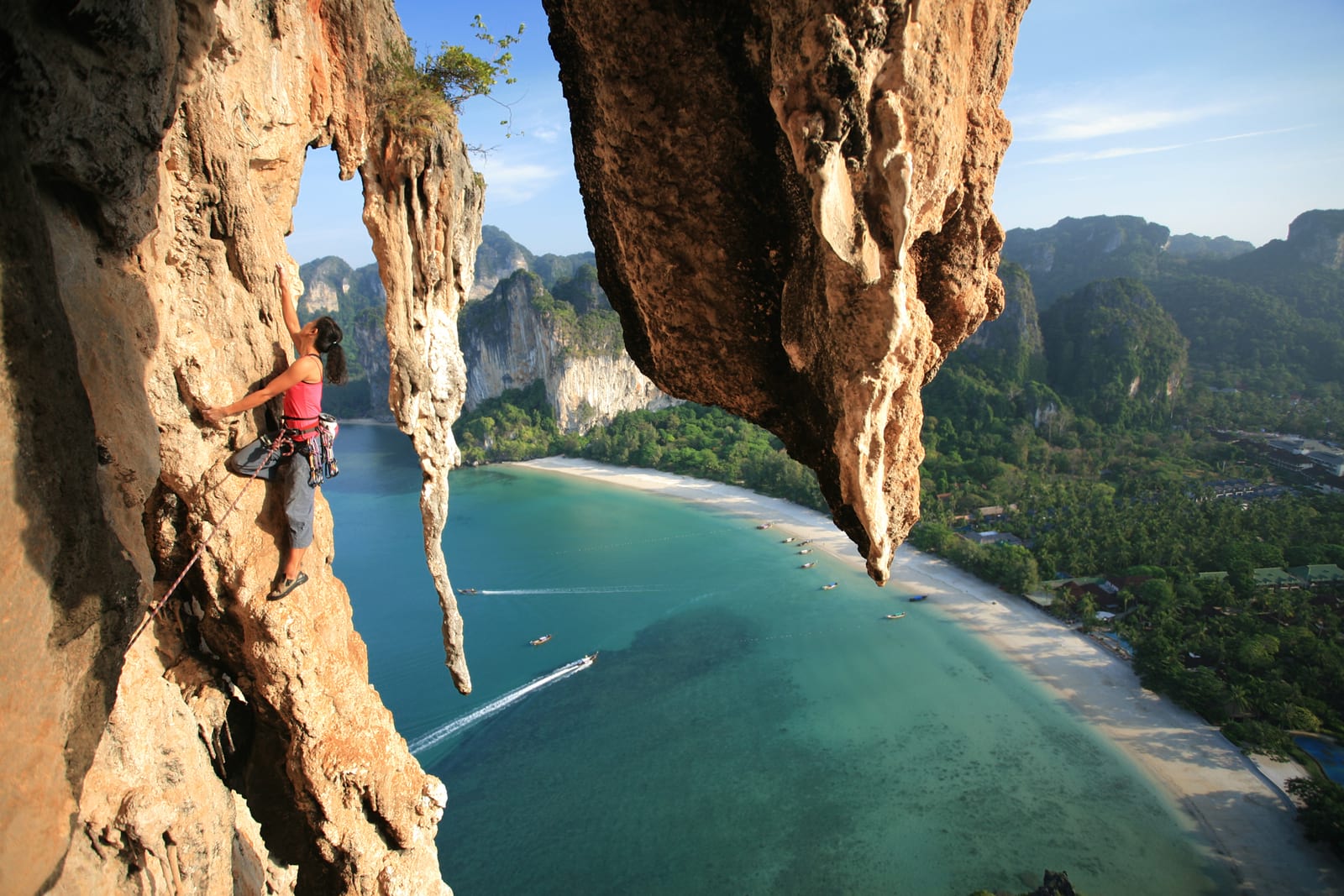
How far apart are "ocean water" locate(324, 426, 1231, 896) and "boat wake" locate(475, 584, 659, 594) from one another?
0.35 ft

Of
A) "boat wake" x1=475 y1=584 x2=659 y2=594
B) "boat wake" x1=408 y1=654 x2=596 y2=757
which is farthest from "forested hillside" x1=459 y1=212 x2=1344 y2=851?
"boat wake" x1=408 y1=654 x2=596 y2=757

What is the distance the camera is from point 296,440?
14.2 feet

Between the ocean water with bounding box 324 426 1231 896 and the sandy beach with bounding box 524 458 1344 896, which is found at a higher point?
the sandy beach with bounding box 524 458 1344 896

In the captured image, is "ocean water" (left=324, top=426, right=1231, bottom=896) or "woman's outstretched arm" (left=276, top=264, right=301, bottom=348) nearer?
"woman's outstretched arm" (left=276, top=264, right=301, bottom=348)

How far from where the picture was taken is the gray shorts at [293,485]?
13.9 ft

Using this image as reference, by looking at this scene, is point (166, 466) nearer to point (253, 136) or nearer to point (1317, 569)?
point (253, 136)

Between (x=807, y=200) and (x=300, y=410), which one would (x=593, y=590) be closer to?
(x=300, y=410)

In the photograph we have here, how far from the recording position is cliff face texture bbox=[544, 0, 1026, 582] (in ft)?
6.97

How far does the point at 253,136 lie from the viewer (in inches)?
193

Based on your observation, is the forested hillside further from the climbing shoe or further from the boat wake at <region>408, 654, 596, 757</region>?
the climbing shoe

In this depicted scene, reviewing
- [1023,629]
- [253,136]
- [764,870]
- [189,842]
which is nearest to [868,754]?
[764,870]

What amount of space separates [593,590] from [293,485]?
23060 mm

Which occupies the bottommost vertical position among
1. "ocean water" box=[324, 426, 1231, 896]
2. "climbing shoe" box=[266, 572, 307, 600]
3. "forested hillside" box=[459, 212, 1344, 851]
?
"ocean water" box=[324, 426, 1231, 896]

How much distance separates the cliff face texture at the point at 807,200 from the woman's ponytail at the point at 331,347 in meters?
2.12
